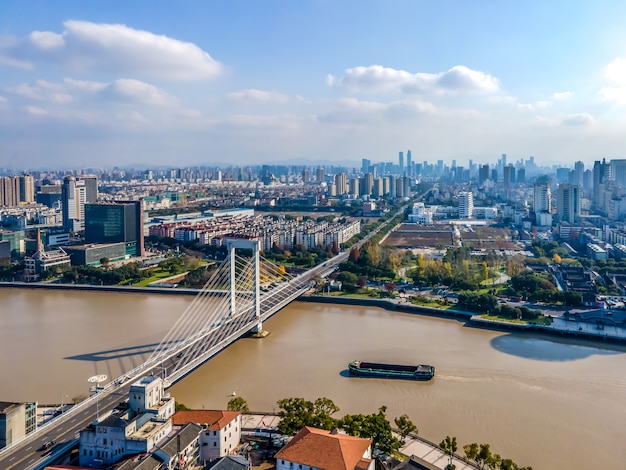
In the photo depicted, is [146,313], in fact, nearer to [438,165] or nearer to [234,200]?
[234,200]

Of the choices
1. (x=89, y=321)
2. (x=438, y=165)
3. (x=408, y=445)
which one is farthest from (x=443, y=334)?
(x=438, y=165)

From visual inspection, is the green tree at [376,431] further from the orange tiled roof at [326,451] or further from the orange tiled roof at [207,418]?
the orange tiled roof at [207,418]

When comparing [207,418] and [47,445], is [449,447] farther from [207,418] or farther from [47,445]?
[47,445]

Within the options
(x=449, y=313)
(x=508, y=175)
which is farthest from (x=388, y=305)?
(x=508, y=175)

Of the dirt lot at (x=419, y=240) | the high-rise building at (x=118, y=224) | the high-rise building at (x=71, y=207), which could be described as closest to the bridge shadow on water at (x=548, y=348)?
the dirt lot at (x=419, y=240)

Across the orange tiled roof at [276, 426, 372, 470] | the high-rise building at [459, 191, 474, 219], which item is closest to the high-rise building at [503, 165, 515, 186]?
the high-rise building at [459, 191, 474, 219]
